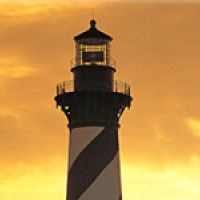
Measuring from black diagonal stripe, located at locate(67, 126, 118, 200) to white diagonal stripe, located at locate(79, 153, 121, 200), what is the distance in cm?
16

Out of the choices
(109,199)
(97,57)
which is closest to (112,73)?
(97,57)

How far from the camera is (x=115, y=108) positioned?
215ft

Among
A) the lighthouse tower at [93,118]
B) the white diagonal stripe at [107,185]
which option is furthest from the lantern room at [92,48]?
the white diagonal stripe at [107,185]

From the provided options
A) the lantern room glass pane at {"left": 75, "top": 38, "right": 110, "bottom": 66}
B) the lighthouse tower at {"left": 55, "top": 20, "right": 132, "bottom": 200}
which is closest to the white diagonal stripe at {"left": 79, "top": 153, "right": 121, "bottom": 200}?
the lighthouse tower at {"left": 55, "top": 20, "right": 132, "bottom": 200}

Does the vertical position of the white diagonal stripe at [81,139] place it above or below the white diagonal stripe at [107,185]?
above

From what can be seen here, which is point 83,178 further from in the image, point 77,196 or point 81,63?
point 81,63

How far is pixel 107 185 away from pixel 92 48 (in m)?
6.12

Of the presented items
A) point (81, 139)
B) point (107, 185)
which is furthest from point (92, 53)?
point (107, 185)

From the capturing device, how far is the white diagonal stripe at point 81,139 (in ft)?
212

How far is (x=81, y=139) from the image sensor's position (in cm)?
6469

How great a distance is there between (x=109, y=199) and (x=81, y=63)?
6.04 metres

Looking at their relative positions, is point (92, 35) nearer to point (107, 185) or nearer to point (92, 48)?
point (92, 48)

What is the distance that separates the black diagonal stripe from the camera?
64.4 m

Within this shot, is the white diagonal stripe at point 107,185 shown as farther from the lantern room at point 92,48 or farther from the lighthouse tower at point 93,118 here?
the lantern room at point 92,48
